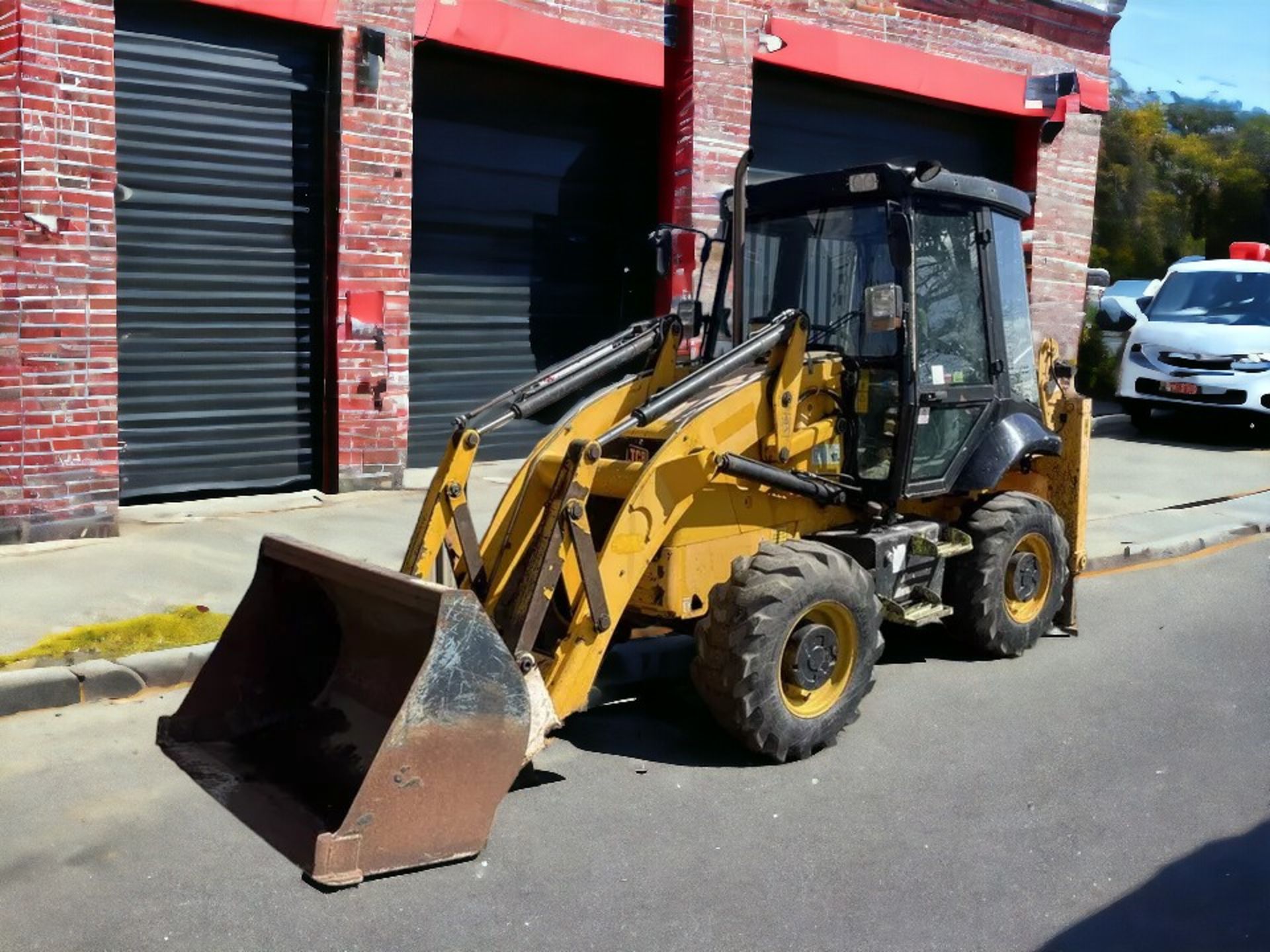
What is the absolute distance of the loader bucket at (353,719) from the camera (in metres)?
4.53

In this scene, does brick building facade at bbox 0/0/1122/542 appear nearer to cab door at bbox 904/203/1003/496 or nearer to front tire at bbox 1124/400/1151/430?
front tire at bbox 1124/400/1151/430

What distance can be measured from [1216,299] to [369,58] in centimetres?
1158

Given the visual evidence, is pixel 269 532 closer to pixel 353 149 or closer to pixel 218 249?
pixel 218 249

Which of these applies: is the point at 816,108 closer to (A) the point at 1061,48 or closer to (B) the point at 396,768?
(A) the point at 1061,48

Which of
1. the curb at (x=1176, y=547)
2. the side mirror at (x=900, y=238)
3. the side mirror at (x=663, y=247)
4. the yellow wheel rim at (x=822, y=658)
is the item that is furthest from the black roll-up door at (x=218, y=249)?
the curb at (x=1176, y=547)

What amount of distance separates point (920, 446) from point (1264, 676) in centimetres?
239

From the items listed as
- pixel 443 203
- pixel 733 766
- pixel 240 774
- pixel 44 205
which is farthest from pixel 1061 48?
pixel 240 774

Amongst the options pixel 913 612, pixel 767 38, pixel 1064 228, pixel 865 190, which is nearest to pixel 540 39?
pixel 767 38

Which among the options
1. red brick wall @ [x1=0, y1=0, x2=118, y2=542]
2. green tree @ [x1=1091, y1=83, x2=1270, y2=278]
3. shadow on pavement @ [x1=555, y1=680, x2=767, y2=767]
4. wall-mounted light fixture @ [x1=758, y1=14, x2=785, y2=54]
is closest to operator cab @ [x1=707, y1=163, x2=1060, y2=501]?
shadow on pavement @ [x1=555, y1=680, x2=767, y2=767]

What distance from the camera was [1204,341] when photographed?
16.3m

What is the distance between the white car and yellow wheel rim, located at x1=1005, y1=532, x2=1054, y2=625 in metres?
9.45

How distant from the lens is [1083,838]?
5211mm

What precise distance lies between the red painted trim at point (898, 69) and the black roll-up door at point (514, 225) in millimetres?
1531

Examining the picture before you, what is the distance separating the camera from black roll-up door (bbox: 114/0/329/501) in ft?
32.6
